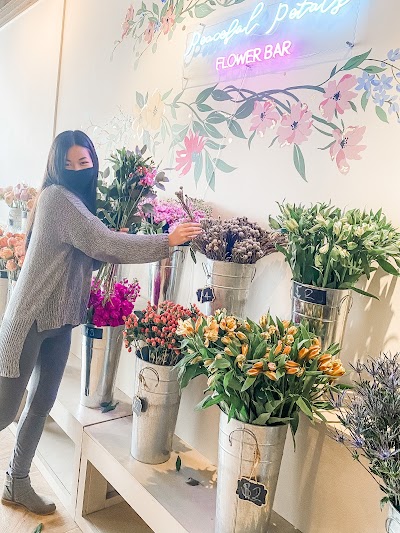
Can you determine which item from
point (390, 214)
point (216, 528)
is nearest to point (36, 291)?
point (216, 528)

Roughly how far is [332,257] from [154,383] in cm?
77

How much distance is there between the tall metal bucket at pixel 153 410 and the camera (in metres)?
1.64

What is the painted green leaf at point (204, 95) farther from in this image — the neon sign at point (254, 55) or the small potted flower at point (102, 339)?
the small potted flower at point (102, 339)

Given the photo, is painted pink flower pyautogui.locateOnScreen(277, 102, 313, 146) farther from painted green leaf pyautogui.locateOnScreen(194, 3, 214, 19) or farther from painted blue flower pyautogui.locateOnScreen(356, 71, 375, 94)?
painted green leaf pyautogui.locateOnScreen(194, 3, 214, 19)

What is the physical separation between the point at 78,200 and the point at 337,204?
35.4 inches

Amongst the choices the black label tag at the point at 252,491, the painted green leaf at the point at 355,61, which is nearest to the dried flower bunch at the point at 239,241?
the painted green leaf at the point at 355,61

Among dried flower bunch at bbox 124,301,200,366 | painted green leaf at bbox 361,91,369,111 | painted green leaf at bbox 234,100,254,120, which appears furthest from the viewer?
painted green leaf at bbox 234,100,254,120

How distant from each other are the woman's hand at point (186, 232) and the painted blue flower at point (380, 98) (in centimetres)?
65

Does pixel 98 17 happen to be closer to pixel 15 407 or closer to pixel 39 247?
pixel 39 247

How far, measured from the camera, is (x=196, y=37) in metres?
2.00

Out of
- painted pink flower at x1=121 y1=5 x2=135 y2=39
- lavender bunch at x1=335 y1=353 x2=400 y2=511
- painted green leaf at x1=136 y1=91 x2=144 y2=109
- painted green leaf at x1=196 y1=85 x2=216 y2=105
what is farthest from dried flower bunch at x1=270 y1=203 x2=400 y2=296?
painted pink flower at x1=121 y1=5 x2=135 y2=39

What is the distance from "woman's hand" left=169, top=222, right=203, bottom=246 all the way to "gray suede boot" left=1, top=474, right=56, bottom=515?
119cm

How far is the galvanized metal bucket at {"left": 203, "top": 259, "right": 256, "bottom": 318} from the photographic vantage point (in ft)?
5.07

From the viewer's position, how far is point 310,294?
1.29m
